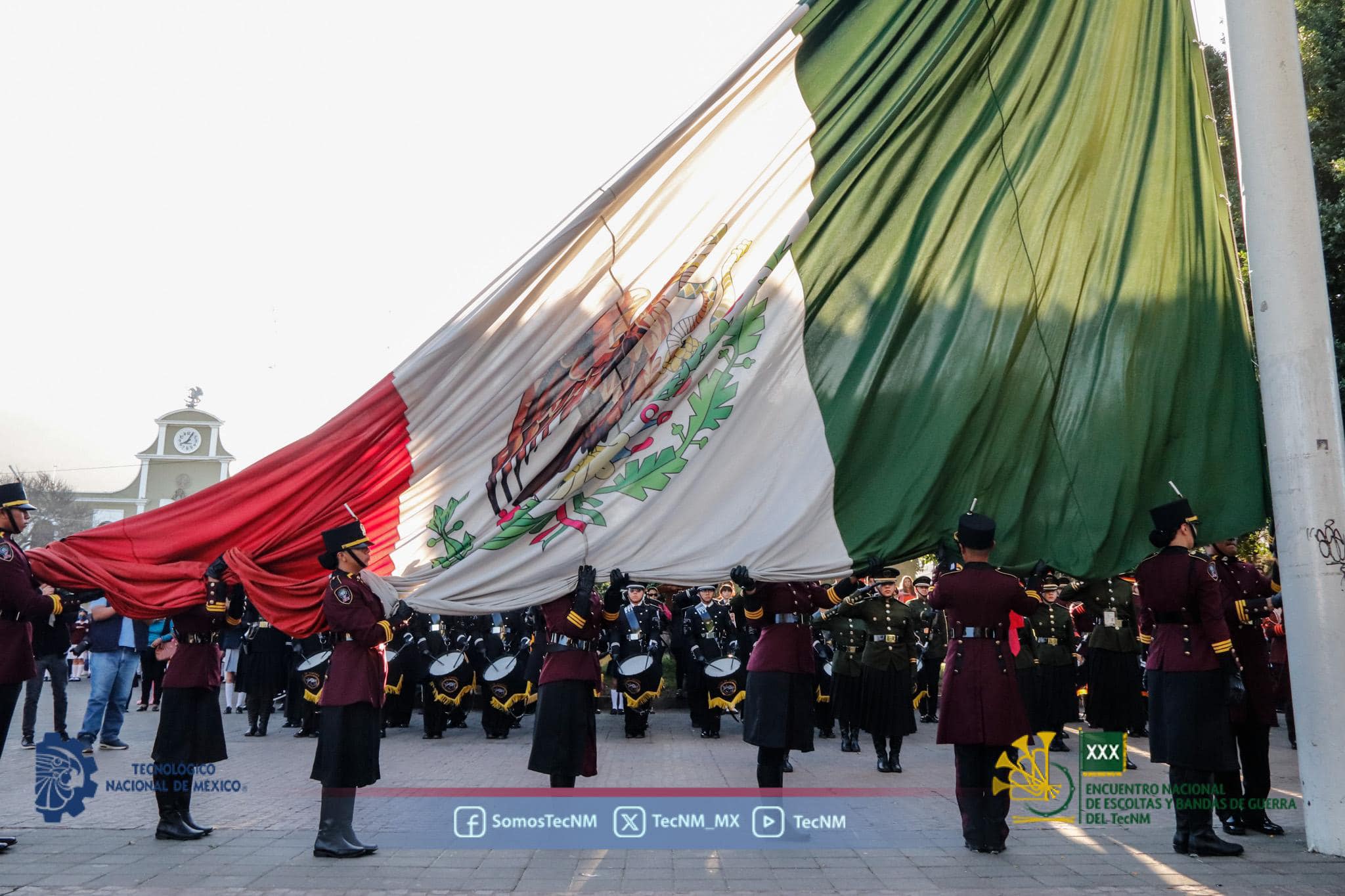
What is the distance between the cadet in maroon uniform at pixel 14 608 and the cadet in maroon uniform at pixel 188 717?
87 cm

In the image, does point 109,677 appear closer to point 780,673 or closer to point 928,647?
point 780,673

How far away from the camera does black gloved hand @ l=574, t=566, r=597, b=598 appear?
19.1ft

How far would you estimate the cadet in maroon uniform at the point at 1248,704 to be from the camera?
22.6 ft

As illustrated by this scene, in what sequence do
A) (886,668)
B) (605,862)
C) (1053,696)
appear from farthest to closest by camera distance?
(1053,696)
(886,668)
(605,862)

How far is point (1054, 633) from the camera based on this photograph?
444 inches

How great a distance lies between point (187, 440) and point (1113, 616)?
47.7 meters

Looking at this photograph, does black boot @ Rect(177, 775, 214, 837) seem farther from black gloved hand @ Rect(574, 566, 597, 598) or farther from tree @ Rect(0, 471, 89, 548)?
tree @ Rect(0, 471, 89, 548)

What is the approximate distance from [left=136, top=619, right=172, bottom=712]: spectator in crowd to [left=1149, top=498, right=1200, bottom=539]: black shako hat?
A: 10717 mm

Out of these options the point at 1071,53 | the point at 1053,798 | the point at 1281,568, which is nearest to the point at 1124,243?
the point at 1071,53

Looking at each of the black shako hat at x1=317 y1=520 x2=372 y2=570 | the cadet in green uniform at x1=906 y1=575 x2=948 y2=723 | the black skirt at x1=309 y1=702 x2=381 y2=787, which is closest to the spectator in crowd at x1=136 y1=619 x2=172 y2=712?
the black skirt at x1=309 y1=702 x2=381 y2=787

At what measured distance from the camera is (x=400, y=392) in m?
6.18

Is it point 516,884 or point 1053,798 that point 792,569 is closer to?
point 516,884

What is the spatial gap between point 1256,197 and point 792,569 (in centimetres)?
386

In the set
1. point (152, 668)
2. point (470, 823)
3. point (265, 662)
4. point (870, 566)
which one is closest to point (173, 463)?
point (152, 668)
